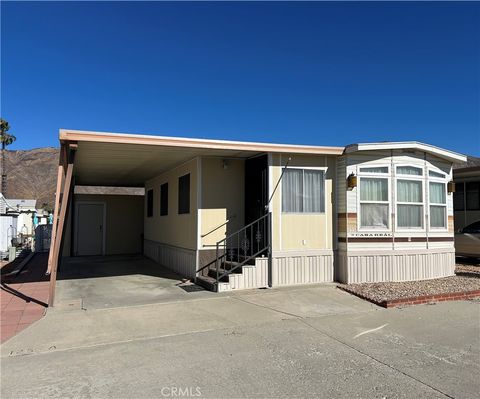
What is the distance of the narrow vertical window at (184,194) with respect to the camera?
10570 millimetres

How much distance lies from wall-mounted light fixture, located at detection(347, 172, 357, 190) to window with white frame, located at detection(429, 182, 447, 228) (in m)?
2.31

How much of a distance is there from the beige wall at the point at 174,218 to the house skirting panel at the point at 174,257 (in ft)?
0.48

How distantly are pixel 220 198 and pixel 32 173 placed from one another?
109825 millimetres

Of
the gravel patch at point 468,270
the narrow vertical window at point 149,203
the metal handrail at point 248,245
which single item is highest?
the narrow vertical window at point 149,203

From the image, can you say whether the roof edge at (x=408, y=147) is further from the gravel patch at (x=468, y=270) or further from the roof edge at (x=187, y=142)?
the gravel patch at (x=468, y=270)

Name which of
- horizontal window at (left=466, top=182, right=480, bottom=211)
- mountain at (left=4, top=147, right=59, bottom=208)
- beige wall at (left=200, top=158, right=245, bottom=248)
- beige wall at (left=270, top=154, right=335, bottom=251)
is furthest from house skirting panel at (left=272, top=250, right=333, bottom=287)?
mountain at (left=4, top=147, right=59, bottom=208)

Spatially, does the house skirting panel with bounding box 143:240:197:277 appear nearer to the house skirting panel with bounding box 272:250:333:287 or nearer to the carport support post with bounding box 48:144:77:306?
the house skirting panel with bounding box 272:250:333:287

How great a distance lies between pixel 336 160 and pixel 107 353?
662 cm

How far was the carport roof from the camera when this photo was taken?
24.7ft

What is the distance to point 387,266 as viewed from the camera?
31.0 ft

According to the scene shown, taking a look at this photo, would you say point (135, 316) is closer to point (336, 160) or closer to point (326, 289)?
point (326, 289)

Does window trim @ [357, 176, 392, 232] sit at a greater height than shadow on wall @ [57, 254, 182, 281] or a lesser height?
greater

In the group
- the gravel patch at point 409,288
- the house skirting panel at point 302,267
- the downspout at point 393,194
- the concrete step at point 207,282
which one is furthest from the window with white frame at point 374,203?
the concrete step at point 207,282

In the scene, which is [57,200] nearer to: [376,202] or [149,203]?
[376,202]
